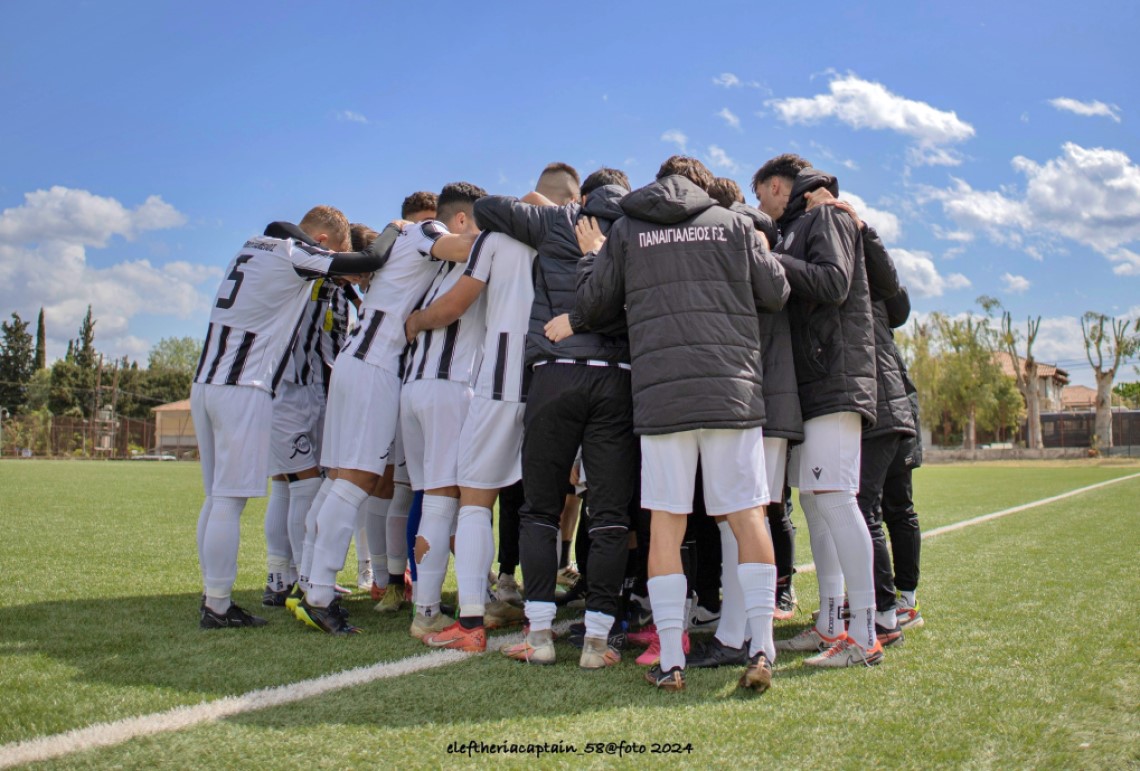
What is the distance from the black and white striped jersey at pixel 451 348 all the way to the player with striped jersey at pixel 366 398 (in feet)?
0.45

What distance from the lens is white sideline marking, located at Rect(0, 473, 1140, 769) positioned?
7.97 feet

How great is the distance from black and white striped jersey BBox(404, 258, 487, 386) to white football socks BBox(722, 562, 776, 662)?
1983 mm

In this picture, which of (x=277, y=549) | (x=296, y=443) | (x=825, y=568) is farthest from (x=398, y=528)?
(x=825, y=568)

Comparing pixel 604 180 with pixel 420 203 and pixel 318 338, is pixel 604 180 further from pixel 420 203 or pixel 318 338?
pixel 318 338

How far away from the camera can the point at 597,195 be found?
162 inches

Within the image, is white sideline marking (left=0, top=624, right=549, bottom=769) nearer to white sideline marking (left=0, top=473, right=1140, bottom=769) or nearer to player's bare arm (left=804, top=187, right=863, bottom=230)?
white sideline marking (left=0, top=473, right=1140, bottom=769)

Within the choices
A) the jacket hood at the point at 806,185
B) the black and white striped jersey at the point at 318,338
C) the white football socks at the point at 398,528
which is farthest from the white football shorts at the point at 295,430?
the jacket hood at the point at 806,185

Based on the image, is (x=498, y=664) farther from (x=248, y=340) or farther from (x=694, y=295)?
(x=248, y=340)

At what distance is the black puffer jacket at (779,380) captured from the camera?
3672 millimetres

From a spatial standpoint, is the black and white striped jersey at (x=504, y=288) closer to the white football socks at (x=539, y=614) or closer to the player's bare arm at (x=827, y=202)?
the white football socks at (x=539, y=614)

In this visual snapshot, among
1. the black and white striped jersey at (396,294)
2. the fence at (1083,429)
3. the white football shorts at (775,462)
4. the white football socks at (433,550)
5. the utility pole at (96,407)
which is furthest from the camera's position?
the fence at (1083,429)

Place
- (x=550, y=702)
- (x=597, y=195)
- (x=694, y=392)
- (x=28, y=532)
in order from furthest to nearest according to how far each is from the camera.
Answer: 1. (x=28, y=532)
2. (x=597, y=195)
3. (x=694, y=392)
4. (x=550, y=702)

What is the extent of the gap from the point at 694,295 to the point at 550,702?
174cm

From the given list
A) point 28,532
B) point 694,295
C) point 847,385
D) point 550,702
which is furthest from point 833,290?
point 28,532
